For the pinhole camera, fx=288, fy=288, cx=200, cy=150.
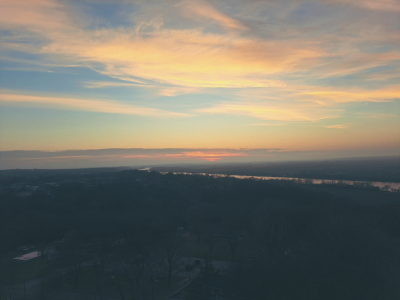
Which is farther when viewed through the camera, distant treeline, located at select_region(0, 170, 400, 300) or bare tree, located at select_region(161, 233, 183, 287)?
bare tree, located at select_region(161, 233, 183, 287)

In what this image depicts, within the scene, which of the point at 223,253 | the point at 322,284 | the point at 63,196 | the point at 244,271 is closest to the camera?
the point at 322,284

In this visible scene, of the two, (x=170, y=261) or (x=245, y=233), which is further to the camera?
(x=245, y=233)

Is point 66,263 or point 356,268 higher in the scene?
point 356,268

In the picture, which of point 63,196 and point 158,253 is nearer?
point 158,253

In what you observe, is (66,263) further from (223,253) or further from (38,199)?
(38,199)

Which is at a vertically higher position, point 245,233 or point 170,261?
point 170,261

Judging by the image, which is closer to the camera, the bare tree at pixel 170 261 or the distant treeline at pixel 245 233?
the distant treeline at pixel 245 233

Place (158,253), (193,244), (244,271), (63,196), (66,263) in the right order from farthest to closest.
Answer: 1. (63,196)
2. (193,244)
3. (158,253)
4. (66,263)
5. (244,271)

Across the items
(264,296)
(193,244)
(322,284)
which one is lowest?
(193,244)

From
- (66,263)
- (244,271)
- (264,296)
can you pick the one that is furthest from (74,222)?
(264,296)
